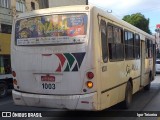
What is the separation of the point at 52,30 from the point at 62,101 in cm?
169

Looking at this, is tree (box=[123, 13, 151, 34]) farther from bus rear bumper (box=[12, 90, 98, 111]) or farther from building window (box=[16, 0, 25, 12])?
A: bus rear bumper (box=[12, 90, 98, 111])

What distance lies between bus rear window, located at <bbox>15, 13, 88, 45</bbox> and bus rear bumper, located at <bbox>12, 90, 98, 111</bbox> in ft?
4.13

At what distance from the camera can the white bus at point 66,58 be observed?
7965 millimetres

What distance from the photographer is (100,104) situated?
8.06m

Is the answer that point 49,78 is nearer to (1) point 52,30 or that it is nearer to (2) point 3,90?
(1) point 52,30

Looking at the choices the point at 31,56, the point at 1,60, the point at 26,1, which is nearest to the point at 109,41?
the point at 31,56

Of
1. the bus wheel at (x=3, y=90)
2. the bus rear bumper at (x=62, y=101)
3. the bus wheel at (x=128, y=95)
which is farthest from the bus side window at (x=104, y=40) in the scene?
the bus wheel at (x=3, y=90)

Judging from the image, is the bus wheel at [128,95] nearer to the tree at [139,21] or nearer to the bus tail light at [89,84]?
the bus tail light at [89,84]

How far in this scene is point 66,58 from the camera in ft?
26.8

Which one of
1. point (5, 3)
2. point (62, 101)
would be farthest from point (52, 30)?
point (5, 3)

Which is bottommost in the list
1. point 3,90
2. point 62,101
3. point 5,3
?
point 3,90

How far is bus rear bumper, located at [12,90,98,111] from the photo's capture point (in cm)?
786

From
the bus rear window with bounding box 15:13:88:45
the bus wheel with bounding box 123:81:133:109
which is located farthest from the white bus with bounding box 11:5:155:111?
the bus wheel with bounding box 123:81:133:109

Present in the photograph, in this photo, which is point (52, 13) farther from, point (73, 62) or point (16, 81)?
point (16, 81)
